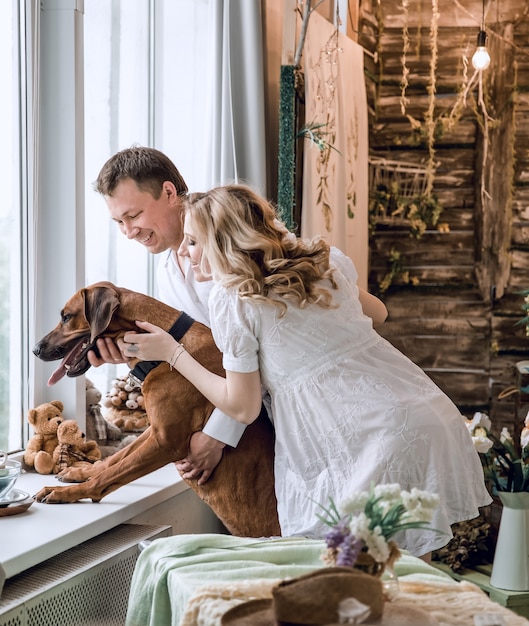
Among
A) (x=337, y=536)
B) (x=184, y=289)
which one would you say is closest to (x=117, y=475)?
(x=184, y=289)

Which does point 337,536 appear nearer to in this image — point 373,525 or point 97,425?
point 373,525

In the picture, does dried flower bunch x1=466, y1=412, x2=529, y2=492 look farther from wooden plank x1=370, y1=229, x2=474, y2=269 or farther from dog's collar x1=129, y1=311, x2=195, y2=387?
wooden plank x1=370, y1=229, x2=474, y2=269

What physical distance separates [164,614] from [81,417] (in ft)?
3.96

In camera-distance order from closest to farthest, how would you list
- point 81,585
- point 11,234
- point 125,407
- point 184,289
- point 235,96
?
point 81,585 → point 184,289 → point 11,234 → point 125,407 → point 235,96

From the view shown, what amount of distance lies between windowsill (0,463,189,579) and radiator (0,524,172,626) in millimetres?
42

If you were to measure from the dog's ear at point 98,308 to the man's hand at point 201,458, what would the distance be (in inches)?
14.1

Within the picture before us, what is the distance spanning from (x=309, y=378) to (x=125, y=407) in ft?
3.70

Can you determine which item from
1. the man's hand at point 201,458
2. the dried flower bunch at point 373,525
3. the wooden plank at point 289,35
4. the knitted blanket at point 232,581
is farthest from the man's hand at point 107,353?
the wooden plank at point 289,35

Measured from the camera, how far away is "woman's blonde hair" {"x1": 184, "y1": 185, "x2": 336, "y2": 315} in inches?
76.2

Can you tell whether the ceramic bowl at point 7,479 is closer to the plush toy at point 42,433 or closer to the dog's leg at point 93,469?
the dog's leg at point 93,469

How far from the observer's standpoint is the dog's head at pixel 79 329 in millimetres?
2158

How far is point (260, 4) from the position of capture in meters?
3.31

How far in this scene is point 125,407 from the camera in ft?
9.75

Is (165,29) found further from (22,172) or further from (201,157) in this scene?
(22,172)
